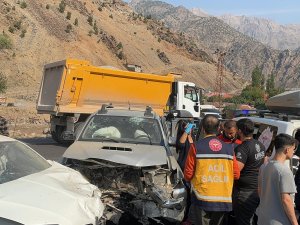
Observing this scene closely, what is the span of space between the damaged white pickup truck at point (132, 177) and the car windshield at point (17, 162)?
771mm

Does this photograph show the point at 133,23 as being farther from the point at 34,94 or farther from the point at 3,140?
the point at 3,140

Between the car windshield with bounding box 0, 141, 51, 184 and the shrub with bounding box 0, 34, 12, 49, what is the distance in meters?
50.4

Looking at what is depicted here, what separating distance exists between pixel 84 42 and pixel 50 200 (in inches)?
2637

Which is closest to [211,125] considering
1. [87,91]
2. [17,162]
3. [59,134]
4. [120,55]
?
[17,162]

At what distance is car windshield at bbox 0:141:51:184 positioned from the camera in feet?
17.4

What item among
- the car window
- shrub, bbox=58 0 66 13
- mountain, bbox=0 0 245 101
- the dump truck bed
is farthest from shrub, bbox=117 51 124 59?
the car window

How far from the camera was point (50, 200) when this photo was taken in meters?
4.49

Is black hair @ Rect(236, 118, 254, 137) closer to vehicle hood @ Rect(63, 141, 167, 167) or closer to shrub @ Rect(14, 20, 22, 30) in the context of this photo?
vehicle hood @ Rect(63, 141, 167, 167)

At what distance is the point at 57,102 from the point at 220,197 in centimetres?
1236

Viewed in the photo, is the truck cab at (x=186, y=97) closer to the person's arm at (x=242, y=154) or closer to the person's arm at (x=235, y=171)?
the person's arm at (x=242, y=154)

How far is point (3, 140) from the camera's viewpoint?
232 inches

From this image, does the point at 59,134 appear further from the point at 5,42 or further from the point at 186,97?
the point at 5,42

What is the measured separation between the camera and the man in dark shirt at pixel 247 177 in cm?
561

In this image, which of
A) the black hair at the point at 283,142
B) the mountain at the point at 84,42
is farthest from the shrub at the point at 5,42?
the black hair at the point at 283,142
